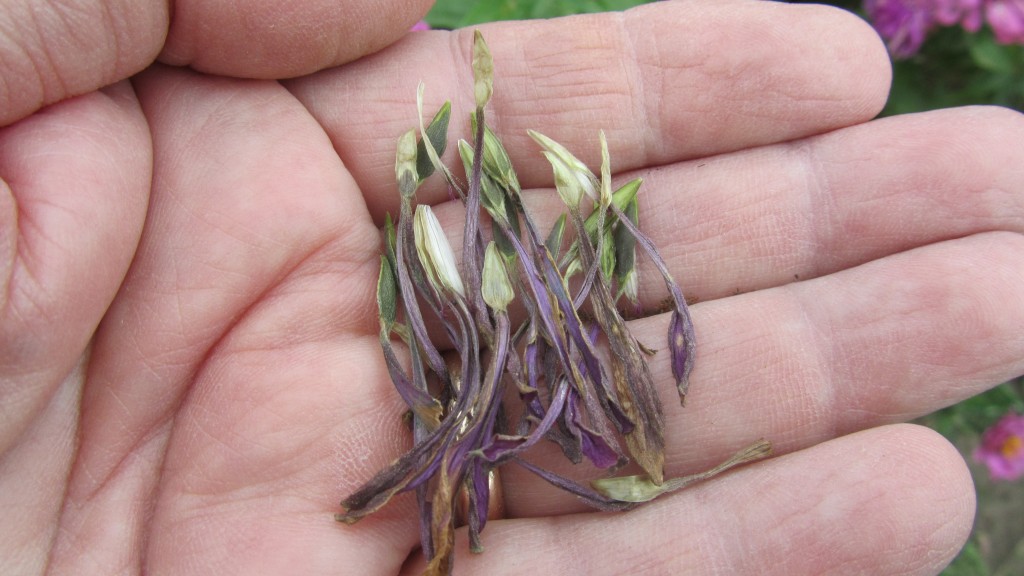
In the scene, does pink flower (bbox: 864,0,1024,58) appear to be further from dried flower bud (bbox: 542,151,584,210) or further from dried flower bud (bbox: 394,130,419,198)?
dried flower bud (bbox: 394,130,419,198)

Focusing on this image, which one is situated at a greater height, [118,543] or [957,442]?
[118,543]

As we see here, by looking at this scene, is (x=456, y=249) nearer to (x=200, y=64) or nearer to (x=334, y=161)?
(x=334, y=161)

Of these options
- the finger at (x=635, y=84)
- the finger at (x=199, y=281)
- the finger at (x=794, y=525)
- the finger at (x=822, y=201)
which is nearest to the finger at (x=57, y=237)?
the finger at (x=199, y=281)

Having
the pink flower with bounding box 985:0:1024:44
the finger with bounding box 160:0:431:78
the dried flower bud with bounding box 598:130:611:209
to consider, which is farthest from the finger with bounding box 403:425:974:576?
the pink flower with bounding box 985:0:1024:44

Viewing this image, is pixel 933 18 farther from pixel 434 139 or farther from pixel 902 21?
pixel 434 139

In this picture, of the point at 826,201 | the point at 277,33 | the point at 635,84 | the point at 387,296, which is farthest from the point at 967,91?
the point at 277,33

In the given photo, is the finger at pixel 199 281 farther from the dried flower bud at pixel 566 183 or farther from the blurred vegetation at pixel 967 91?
the blurred vegetation at pixel 967 91

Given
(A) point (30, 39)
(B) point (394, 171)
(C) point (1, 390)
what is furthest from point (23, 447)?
(B) point (394, 171)
